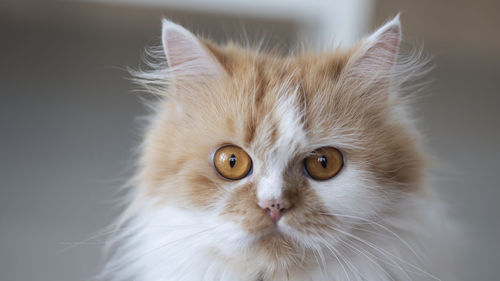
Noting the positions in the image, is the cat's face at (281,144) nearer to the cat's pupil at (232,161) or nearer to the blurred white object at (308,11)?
the cat's pupil at (232,161)

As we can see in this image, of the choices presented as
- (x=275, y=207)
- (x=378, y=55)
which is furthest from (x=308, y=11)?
(x=275, y=207)

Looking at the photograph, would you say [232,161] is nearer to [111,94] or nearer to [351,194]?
[351,194]

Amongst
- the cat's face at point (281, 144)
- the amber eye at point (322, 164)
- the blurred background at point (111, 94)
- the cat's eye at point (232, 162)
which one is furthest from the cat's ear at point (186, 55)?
the blurred background at point (111, 94)

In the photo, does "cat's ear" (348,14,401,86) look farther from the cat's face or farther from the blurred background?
the blurred background

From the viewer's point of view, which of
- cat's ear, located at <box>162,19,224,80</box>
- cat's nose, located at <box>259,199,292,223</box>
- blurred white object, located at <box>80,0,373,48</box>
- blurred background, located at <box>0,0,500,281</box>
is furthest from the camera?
blurred white object, located at <box>80,0,373,48</box>

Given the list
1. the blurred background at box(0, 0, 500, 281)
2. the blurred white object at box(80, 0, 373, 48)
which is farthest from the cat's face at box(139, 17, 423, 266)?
the blurred white object at box(80, 0, 373, 48)

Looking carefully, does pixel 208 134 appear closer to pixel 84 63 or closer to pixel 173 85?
pixel 173 85

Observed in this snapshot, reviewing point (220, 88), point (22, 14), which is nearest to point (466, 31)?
point (220, 88)

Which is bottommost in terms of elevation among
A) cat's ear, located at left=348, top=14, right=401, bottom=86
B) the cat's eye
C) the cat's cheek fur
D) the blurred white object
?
the cat's cheek fur

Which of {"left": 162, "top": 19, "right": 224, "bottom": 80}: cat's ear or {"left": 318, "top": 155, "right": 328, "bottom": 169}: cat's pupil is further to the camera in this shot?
{"left": 162, "top": 19, "right": 224, "bottom": 80}: cat's ear
